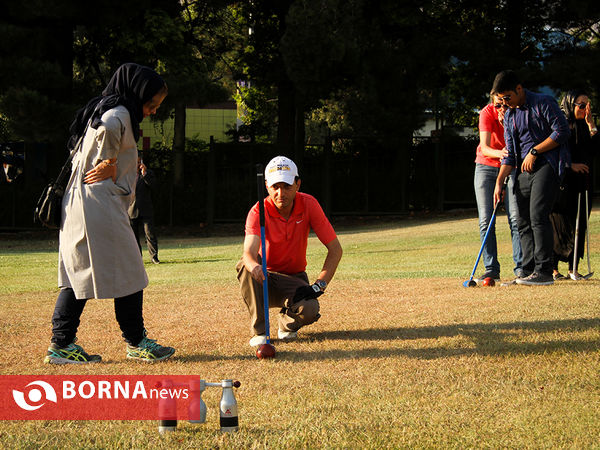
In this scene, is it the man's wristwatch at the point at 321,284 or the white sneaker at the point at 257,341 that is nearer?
the man's wristwatch at the point at 321,284

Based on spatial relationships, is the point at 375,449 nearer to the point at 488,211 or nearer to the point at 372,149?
the point at 488,211

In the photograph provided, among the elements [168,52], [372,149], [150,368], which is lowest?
[150,368]

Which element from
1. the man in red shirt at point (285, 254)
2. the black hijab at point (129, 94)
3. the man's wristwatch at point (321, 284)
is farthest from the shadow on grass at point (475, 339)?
the black hijab at point (129, 94)

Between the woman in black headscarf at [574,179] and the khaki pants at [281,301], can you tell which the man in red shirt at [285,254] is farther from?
the woman in black headscarf at [574,179]

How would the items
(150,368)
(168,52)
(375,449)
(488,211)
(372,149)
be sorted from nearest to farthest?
(375,449), (150,368), (488,211), (168,52), (372,149)

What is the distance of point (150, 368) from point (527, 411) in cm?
234

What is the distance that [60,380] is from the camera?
15.1ft

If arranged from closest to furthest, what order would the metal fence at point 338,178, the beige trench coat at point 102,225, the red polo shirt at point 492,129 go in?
1. the beige trench coat at point 102,225
2. the red polo shirt at point 492,129
3. the metal fence at point 338,178

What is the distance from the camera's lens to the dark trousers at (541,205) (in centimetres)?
771

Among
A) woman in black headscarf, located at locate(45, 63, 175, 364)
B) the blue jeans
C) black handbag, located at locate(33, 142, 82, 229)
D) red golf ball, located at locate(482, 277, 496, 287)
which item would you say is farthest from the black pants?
Answer: the blue jeans

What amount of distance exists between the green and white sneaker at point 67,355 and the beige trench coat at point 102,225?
42 cm

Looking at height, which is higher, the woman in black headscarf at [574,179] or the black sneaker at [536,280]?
the woman in black headscarf at [574,179]

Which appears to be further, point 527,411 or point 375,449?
point 527,411

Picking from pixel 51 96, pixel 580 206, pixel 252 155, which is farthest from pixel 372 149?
pixel 580 206
